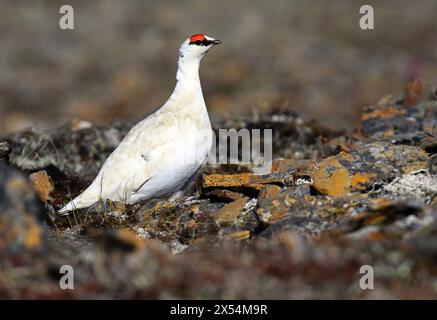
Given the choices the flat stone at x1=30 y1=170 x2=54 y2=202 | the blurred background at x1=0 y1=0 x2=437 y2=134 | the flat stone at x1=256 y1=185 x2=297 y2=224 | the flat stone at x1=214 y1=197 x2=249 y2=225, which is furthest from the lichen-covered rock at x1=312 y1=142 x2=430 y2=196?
the blurred background at x1=0 y1=0 x2=437 y2=134

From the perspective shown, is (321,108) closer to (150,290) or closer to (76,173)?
(76,173)

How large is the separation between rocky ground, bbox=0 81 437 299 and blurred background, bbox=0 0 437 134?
520 inches

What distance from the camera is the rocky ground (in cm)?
546

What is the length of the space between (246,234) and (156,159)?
1855 millimetres

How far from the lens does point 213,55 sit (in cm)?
3288

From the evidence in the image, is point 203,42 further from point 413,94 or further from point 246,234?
point 413,94

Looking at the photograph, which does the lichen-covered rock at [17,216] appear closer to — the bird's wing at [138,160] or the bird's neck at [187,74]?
the bird's wing at [138,160]

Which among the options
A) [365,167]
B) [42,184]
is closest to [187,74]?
[42,184]

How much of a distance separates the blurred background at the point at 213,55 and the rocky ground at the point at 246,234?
43.3 ft

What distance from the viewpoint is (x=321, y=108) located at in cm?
2578

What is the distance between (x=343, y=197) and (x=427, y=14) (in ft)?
110

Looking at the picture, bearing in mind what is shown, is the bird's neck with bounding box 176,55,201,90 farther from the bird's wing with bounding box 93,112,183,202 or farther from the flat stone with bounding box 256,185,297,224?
the flat stone with bounding box 256,185,297,224
